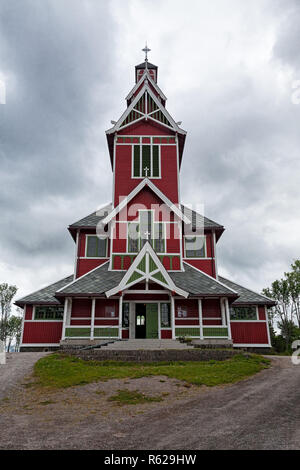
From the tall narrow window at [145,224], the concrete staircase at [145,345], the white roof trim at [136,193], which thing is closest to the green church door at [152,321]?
the concrete staircase at [145,345]

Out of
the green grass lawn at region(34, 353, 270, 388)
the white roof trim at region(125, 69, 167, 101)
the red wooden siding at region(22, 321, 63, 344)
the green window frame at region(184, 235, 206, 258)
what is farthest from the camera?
the white roof trim at region(125, 69, 167, 101)

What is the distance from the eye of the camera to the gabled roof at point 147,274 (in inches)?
804

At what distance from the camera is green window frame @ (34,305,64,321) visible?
77.4ft

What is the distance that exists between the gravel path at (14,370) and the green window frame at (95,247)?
9.31m

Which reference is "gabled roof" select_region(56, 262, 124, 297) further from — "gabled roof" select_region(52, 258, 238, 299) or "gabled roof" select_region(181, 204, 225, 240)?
"gabled roof" select_region(181, 204, 225, 240)

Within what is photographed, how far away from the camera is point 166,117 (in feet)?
93.1

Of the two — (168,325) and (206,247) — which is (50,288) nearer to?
(168,325)

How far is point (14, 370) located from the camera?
14016mm

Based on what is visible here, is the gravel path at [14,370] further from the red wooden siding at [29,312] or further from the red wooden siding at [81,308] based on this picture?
the red wooden siding at [29,312]

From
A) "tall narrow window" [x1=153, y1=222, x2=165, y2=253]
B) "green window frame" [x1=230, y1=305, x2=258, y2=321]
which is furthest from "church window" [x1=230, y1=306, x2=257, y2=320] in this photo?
"tall narrow window" [x1=153, y1=222, x2=165, y2=253]

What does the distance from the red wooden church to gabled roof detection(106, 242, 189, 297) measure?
58mm
